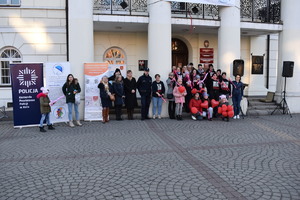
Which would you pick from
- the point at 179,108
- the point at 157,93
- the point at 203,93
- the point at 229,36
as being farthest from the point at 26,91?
the point at 229,36

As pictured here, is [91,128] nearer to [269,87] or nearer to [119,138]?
[119,138]

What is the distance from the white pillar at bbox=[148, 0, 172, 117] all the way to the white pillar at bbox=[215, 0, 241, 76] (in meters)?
2.59

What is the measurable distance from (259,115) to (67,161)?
386 inches

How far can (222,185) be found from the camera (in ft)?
16.1

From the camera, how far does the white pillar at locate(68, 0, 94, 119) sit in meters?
11.6

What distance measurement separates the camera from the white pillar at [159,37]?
12273mm

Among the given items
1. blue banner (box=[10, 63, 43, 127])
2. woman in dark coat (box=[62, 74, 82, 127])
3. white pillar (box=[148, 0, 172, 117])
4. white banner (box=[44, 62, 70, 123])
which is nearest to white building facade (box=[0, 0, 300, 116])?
white pillar (box=[148, 0, 172, 117])

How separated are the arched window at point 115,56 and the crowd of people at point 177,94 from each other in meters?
2.95

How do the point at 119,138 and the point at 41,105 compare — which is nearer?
the point at 119,138

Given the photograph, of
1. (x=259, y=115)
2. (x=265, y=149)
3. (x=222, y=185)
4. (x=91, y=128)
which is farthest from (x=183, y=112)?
(x=222, y=185)

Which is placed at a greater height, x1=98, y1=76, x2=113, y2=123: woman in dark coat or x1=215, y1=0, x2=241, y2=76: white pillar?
x1=215, y1=0, x2=241, y2=76: white pillar

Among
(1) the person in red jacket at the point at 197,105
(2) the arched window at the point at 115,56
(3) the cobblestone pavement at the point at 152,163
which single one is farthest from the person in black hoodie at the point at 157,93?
(2) the arched window at the point at 115,56

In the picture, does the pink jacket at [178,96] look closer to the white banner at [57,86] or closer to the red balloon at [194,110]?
the red balloon at [194,110]

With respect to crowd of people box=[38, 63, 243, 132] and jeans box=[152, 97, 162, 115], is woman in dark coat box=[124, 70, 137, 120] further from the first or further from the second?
jeans box=[152, 97, 162, 115]
